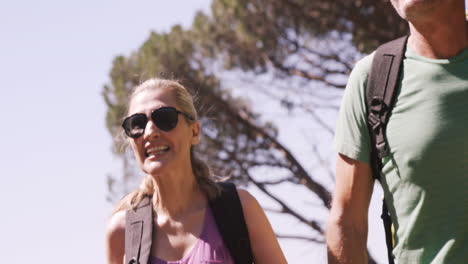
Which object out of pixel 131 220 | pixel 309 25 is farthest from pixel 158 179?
pixel 309 25

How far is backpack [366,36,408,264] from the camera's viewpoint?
2717 millimetres

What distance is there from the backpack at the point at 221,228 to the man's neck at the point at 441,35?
1206mm

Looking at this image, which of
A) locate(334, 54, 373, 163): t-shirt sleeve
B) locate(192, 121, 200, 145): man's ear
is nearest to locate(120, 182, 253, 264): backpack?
locate(192, 121, 200, 145): man's ear

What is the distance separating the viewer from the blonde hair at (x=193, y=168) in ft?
12.8

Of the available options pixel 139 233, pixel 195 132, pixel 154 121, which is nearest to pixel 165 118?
pixel 154 121

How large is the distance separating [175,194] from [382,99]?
54.9 inches

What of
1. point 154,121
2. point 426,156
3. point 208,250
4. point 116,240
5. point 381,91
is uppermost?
point 154,121

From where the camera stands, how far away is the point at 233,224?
12.0 feet

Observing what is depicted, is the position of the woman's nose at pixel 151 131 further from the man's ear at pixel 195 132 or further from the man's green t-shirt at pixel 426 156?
the man's green t-shirt at pixel 426 156

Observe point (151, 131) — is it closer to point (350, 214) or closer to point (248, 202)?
point (248, 202)

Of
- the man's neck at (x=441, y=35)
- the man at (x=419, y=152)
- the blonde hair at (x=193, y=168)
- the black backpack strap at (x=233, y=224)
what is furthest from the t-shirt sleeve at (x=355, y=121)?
the blonde hair at (x=193, y=168)

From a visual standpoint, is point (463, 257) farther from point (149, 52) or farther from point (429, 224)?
point (149, 52)

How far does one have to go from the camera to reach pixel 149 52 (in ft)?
55.1

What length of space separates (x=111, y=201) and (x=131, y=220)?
13.7 meters
